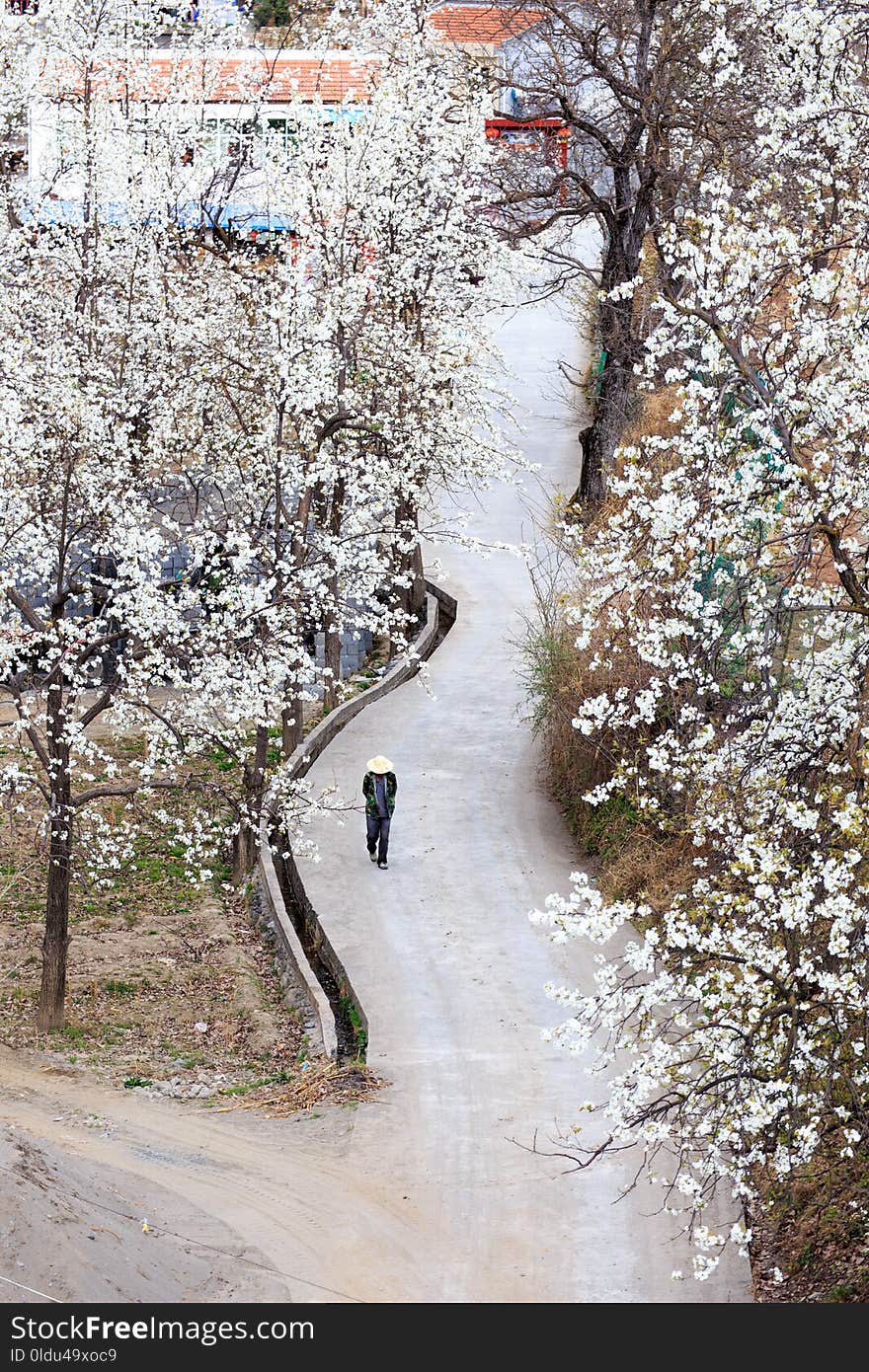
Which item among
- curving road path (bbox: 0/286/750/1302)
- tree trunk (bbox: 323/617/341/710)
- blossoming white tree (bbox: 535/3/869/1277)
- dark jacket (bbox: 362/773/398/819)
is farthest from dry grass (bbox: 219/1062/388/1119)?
tree trunk (bbox: 323/617/341/710)

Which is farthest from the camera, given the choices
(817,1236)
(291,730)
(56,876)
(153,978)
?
(291,730)

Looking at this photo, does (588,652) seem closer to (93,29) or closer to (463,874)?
(463,874)

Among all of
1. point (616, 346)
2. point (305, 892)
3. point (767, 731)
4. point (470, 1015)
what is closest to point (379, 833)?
point (305, 892)

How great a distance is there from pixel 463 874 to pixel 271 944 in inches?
100

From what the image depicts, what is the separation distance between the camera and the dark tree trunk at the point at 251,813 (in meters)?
18.0

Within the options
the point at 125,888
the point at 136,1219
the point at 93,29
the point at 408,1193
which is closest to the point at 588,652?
the point at 125,888

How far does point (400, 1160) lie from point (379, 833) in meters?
6.62

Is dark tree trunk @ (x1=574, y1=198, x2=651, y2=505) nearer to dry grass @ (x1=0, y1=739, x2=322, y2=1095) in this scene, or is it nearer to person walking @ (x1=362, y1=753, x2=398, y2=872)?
person walking @ (x1=362, y1=753, x2=398, y2=872)

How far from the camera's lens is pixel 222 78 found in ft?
110

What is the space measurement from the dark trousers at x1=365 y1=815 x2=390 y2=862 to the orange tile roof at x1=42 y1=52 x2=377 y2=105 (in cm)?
1236

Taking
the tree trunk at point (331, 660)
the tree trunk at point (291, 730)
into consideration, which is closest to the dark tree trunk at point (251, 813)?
the tree trunk at point (291, 730)

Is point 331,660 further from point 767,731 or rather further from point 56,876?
point 767,731

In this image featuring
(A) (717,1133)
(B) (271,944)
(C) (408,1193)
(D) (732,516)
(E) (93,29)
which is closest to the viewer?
(A) (717,1133)

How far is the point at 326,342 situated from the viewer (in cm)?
2186
